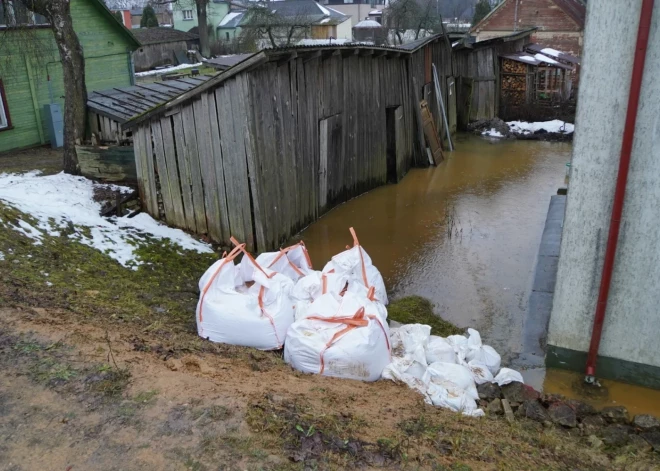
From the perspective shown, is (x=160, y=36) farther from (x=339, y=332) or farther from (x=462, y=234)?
(x=339, y=332)

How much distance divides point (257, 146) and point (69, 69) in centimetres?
433

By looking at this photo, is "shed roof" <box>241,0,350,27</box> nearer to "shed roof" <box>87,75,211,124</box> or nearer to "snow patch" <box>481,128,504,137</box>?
"snow patch" <box>481,128,504,137</box>

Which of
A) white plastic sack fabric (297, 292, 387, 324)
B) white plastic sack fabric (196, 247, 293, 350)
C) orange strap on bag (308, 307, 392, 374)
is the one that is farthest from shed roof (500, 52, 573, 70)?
orange strap on bag (308, 307, 392, 374)

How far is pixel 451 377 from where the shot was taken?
4684 millimetres

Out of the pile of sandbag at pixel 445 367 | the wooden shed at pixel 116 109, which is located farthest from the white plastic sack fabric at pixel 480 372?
the wooden shed at pixel 116 109

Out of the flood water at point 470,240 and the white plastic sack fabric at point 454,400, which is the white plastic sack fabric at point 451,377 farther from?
the flood water at point 470,240

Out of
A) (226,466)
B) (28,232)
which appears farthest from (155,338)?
(28,232)

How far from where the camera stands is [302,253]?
647 cm

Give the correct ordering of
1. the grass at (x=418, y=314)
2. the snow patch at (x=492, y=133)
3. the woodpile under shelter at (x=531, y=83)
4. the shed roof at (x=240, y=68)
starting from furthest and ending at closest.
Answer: the woodpile under shelter at (x=531, y=83), the snow patch at (x=492, y=133), the shed roof at (x=240, y=68), the grass at (x=418, y=314)

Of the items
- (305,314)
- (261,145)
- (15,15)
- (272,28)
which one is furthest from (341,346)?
(272,28)

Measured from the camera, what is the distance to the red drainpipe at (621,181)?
4337 millimetres

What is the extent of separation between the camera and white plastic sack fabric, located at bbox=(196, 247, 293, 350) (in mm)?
5215

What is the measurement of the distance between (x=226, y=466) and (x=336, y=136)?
7955mm

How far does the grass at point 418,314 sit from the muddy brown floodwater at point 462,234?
9.4 inches
